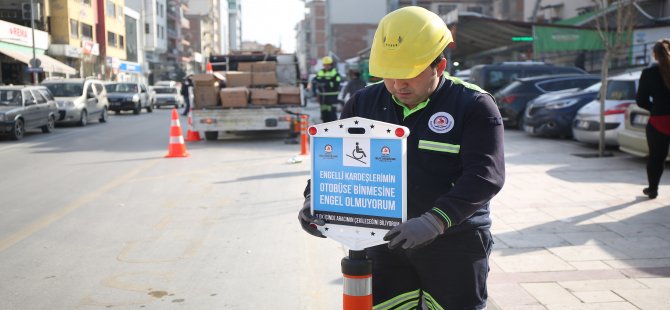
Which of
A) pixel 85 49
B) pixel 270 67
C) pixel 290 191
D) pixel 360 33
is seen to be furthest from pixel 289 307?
pixel 360 33

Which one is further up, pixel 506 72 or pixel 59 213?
pixel 506 72

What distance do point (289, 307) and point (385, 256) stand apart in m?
1.88

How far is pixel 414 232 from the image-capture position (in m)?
2.09

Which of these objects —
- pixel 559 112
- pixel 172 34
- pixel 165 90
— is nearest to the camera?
pixel 559 112

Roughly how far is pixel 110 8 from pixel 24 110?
4548 cm

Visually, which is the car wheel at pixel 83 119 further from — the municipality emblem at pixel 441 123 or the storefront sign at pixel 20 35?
the municipality emblem at pixel 441 123

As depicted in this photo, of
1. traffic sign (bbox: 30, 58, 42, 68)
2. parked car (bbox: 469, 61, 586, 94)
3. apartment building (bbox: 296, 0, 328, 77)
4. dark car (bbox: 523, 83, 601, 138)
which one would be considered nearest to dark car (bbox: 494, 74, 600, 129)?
dark car (bbox: 523, 83, 601, 138)

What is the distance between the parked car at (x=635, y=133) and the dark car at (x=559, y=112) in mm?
4319

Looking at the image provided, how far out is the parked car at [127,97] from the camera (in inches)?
1230

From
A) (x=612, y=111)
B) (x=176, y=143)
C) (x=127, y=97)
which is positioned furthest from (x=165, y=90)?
(x=612, y=111)

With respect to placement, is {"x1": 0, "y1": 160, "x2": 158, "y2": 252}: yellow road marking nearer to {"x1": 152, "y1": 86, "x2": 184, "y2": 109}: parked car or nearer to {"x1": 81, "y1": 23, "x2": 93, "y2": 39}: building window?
{"x1": 152, "y1": 86, "x2": 184, "y2": 109}: parked car

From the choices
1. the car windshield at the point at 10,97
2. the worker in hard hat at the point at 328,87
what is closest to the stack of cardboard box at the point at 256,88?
the worker in hard hat at the point at 328,87

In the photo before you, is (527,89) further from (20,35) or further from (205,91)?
(20,35)

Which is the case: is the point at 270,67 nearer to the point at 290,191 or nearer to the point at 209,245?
the point at 290,191
